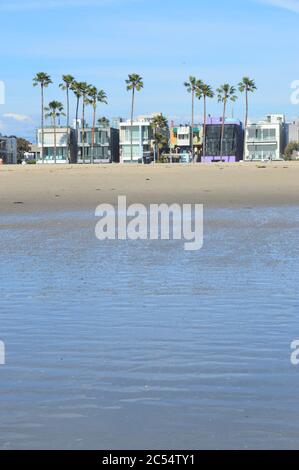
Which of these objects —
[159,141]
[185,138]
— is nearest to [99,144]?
A: [159,141]

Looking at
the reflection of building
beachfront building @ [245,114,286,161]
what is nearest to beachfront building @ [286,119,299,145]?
beachfront building @ [245,114,286,161]

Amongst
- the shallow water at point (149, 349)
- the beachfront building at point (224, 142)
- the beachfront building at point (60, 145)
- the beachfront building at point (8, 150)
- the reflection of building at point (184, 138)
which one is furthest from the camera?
the beachfront building at point (8, 150)

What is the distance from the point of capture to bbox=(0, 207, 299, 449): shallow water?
5.08 meters

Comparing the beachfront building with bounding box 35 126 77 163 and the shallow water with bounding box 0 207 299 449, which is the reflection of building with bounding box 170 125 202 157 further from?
the shallow water with bounding box 0 207 299 449

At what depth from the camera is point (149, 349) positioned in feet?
23.9

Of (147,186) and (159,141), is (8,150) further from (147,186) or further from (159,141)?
(147,186)

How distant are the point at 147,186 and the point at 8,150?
11392 centimetres

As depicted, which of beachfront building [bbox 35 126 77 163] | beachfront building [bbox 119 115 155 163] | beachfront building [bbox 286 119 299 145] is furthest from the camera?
beachfront building [bbox 286 119 299 145]

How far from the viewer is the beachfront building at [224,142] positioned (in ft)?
400

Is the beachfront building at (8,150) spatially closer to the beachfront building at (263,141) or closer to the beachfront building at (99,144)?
the beachfront building at (99,144)

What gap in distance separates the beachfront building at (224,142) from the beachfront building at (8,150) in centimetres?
3603

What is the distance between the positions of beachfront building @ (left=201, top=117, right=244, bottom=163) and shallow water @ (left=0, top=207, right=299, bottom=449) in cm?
10760

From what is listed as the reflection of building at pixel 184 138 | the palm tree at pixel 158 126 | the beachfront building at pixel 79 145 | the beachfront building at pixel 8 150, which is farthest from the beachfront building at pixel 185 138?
the beachfront building at pixel 8 150
